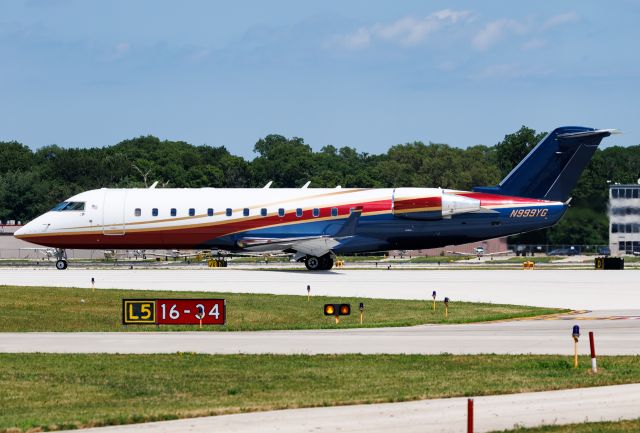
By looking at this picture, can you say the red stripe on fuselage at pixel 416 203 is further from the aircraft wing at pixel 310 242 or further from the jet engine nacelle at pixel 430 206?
the aircraft wing at pixel 310 242

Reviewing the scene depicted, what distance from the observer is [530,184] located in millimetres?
61469

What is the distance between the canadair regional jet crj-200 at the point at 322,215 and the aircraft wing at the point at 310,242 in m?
0.05

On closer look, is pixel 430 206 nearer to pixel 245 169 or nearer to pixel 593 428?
pixel 593 428

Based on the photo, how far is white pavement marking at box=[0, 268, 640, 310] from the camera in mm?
46219

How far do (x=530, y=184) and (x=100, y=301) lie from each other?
27865 mm

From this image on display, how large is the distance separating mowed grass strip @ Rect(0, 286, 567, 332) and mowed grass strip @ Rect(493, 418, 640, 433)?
17.4 metres

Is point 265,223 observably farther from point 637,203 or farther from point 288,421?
point 288,421

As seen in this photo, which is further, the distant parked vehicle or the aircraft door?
the distant parked vehicle

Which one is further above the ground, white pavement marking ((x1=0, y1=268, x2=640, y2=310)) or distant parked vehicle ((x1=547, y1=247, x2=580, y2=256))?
distant parked vehicle ((x1=547, y1=247, x2=580, y2=256))

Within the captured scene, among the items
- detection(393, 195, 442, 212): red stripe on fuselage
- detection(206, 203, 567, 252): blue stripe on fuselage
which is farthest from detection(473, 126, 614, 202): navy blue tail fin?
detection(393, 195, 442, 212): red stripe on fuselage

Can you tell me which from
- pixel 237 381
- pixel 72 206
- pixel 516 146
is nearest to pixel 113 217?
pixel 72 206

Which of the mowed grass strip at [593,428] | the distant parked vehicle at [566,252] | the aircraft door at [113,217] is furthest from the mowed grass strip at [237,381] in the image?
the distant parked vehicle at [566,252]

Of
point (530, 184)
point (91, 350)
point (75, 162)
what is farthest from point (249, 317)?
point (75, 162)

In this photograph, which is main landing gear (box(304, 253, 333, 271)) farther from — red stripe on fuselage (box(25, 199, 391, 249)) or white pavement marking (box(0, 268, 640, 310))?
red stripe on fuselage (box(25, 199, 391, 249))
